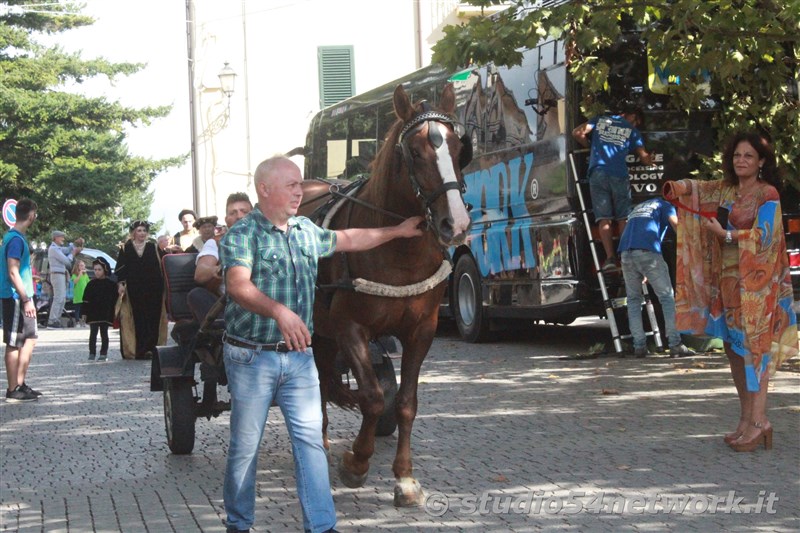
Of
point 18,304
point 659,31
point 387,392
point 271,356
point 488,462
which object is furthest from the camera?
point 18,304

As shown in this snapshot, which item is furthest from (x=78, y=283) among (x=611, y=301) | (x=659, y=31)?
(x=659, y=31)

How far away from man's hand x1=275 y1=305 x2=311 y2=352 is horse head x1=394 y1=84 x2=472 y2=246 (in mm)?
1268

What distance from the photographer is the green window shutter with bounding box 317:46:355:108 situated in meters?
38.0

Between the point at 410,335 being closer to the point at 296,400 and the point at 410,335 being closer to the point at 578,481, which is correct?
the point at 578,481

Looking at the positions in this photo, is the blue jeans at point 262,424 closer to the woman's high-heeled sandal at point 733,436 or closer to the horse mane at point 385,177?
the horse mane at point 385,177

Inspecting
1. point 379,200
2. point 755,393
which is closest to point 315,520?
point 379,200

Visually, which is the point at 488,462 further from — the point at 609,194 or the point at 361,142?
the point at 361,142

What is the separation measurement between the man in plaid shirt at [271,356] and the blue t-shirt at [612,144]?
856 centimetres

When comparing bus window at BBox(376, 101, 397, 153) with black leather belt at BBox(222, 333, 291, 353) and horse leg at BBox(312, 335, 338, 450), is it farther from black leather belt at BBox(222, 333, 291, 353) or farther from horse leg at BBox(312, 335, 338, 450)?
black leather belt at BBox(222, 333, 291, 353)

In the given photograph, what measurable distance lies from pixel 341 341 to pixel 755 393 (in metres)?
2.70

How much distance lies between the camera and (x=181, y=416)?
8.52 m

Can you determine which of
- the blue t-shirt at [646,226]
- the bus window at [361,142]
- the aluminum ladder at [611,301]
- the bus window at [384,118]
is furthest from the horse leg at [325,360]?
the bus window at [361,142]

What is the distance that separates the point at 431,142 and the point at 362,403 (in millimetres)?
1492

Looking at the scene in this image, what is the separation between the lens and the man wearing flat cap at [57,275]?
96.6 feet
